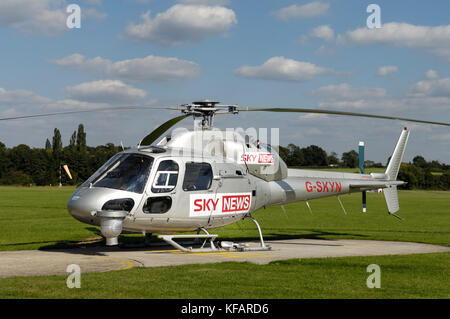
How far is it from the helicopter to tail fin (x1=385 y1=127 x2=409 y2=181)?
4924mm

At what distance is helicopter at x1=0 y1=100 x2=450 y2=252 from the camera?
1442 cm

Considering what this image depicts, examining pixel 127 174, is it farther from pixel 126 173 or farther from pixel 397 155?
pixel 397 155

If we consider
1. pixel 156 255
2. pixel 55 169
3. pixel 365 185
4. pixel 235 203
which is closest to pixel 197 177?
pixel 235 203

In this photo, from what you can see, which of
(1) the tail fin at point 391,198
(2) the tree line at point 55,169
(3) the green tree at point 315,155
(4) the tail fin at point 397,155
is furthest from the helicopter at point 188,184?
(2) the tree line at point 55,169

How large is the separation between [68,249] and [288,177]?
7799 mm

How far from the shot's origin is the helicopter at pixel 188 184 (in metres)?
14.4

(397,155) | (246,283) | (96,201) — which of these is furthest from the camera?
(397,155)

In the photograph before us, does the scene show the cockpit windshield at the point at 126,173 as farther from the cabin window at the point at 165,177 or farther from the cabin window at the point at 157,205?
the cabin window at the point at 157,205

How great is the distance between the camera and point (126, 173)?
14805mm

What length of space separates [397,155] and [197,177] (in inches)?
401

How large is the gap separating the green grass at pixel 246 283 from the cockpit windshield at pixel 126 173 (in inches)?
126

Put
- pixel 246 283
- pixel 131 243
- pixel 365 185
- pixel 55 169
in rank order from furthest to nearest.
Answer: pixel 55 169 < pixel 365 185 < pixel 131 243 < pixel 246 283
